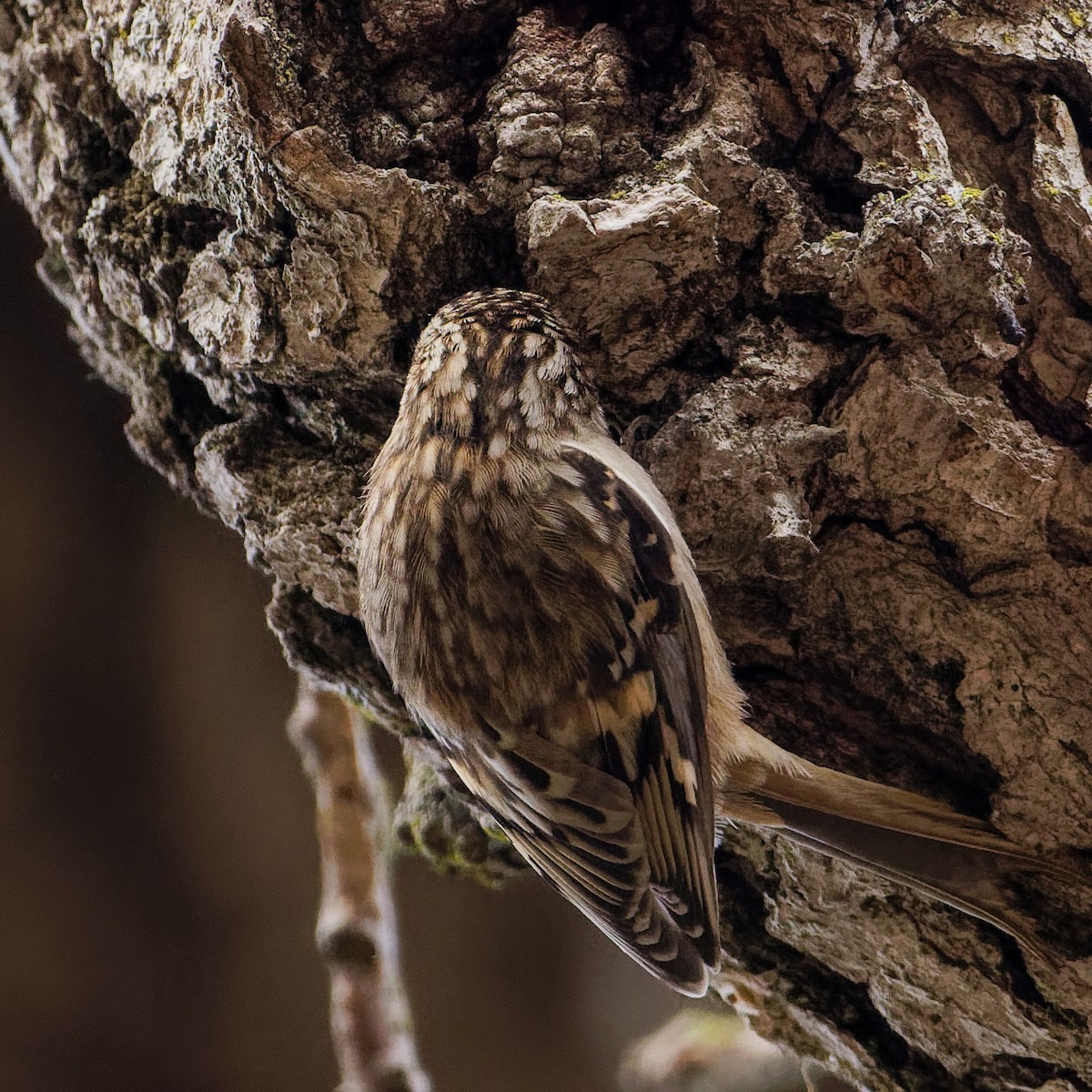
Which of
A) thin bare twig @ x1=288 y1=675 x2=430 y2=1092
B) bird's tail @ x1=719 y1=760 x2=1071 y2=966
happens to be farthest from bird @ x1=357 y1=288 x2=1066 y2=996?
thin bare twig @ x1=288 y1=675 x2=430 y2=1092

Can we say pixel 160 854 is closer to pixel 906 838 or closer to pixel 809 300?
pixel 906 838

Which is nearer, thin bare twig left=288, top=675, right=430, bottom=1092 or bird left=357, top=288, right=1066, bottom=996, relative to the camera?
bird left=357, top=288, right=1066, bottom=996

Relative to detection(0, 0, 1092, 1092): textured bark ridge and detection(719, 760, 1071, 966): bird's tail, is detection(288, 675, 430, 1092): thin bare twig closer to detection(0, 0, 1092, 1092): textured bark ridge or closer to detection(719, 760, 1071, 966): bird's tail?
detection(0, 0, 1092, 1092): textured bark ridge

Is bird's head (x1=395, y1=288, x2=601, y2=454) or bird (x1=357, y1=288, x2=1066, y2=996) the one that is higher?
bird's head (x1=395, y1=288, x2=601, y2=454)

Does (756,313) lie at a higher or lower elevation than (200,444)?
higher

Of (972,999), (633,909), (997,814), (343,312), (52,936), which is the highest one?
(343,312)

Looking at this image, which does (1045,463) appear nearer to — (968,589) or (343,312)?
(968,589)

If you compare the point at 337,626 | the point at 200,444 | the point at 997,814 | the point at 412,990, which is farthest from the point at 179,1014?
the point at 997,814
